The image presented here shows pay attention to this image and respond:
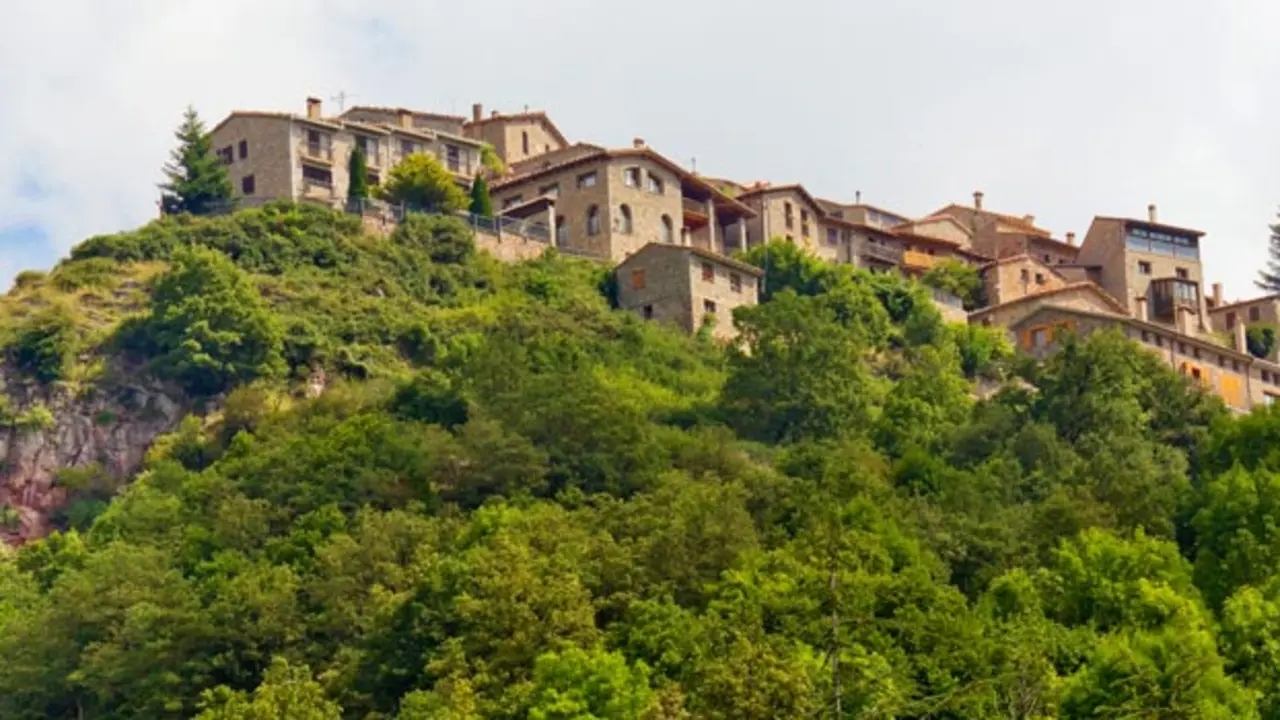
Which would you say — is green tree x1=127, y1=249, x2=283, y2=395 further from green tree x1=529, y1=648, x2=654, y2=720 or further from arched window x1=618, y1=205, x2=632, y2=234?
green tree x1=529, y1=648, x2=654, y2=720

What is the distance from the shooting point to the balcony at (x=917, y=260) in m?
105

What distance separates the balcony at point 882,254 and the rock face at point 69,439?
34.0 metres

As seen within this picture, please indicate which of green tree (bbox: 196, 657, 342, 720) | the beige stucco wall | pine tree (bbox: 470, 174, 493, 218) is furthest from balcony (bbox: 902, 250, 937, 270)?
green tree (bbox: 196, 657, 342, 720)

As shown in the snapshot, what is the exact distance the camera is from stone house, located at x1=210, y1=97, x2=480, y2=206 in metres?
93.8

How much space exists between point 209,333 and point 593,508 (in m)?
18.3

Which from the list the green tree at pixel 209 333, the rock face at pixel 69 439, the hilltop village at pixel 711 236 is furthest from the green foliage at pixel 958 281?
the rock face at pixel 69 439

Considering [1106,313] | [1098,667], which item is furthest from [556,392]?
[1106,313]

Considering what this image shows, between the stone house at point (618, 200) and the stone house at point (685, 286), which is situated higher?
the stone house at point (618, 200)

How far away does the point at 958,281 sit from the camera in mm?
101312

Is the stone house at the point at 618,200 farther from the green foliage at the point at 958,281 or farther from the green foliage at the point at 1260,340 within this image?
the green foliage at the point at 1260,340

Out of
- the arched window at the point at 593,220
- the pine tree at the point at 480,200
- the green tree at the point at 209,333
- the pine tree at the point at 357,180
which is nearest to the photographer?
the green tree at the point at 209,333

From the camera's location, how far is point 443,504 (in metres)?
68.2

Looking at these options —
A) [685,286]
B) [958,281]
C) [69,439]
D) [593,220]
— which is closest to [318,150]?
[593,220]

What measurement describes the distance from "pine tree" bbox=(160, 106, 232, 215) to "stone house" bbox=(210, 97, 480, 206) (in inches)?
36.2
